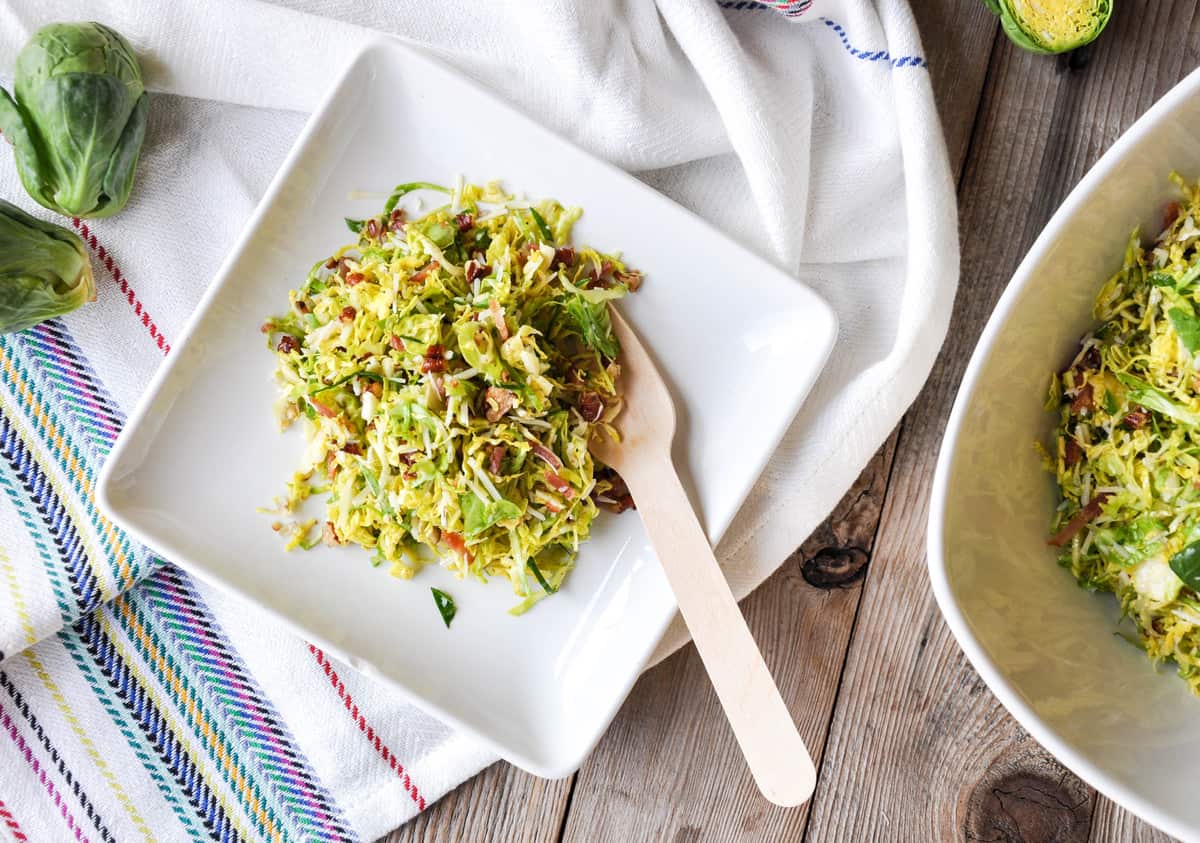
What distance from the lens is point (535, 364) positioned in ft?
6.40

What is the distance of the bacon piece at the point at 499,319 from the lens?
1.95 metres

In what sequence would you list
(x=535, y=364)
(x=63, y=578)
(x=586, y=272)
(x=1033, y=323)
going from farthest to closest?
(x=63, y=578), (x=586, y=272), (x=535, y=364), (x=1033, y=323)

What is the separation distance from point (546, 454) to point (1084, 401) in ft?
3.15

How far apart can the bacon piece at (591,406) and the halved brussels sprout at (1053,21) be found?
1106 mm

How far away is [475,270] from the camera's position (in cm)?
203

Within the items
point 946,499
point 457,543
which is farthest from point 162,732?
point 946,499

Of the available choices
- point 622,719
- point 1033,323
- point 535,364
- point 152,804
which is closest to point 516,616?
point 622,719

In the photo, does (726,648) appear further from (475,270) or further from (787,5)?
(787,5)

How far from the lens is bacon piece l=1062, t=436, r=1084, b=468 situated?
1.85m

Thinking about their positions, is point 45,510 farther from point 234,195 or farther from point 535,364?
point 535,364

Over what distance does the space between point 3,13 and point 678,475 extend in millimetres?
1692

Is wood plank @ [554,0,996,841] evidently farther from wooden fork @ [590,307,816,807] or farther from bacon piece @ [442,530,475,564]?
bacon piece @ [442,530,475,564]

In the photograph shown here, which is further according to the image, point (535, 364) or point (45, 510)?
point (45, 510)

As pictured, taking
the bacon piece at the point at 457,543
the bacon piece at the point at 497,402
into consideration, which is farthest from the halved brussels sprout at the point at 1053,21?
the bacon piece at the point at 457,543
